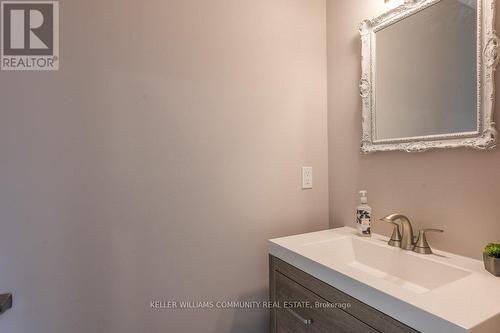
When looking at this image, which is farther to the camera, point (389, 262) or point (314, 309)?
point (389, 262)

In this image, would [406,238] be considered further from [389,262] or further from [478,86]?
[478,86]

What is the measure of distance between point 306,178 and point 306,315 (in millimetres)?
712

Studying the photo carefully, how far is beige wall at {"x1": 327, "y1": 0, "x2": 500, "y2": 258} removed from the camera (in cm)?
86

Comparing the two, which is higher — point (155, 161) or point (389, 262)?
point (155, 161)

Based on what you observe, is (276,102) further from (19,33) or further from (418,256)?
(19,33)

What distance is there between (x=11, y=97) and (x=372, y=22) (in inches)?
61.9

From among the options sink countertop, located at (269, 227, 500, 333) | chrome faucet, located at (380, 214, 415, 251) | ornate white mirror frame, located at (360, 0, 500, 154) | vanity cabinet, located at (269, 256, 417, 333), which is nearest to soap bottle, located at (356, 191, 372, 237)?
sink countertop, located at (269, 227, 500, 333)

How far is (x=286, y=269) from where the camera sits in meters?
1.02

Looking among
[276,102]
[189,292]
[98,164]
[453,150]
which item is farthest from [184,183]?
[453,150]

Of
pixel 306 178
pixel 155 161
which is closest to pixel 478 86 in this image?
pixel 306 178

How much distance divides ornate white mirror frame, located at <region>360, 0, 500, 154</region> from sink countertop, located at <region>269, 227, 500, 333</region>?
0.41 meters

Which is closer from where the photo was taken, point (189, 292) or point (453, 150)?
point (453, 150)

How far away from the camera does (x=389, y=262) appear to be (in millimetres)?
999

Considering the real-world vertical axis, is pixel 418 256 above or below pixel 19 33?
below
